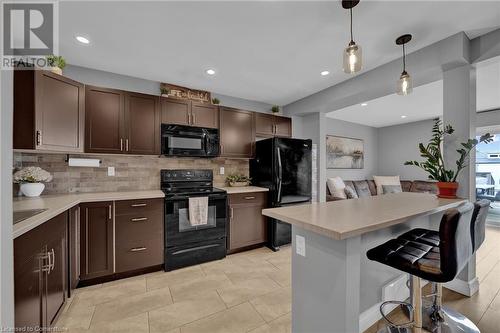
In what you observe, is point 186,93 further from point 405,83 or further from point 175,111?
point 405,83

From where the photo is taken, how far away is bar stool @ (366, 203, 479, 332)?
111 cm

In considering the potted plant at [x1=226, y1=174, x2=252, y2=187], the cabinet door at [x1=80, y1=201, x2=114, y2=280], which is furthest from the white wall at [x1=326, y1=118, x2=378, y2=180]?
the cabinet door at [x1=80, y1=201, x2=114, y2=280]

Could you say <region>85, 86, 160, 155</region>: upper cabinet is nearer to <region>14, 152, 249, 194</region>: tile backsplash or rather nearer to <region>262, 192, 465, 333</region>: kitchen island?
<region>14, 152, 249, 194</region>: tile backsplash

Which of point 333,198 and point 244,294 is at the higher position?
point 333,198

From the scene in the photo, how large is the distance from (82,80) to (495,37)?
175 inches

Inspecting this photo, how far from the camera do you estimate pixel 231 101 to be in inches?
146

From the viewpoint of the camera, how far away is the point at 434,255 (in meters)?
1.33

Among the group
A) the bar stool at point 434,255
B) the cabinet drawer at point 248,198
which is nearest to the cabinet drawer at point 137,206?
the cabinet drawer at point 248,198

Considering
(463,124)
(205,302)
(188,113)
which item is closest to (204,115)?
(188,113)

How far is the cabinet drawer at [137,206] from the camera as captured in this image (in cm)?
233

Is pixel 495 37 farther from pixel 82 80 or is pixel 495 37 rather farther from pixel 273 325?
pixel 82 80

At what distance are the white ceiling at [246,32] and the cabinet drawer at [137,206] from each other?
167 cm

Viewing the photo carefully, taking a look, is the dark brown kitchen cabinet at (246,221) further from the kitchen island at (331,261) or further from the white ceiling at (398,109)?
the white ceiling at (398,109)

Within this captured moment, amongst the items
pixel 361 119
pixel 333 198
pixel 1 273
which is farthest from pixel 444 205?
pixel 361 119
